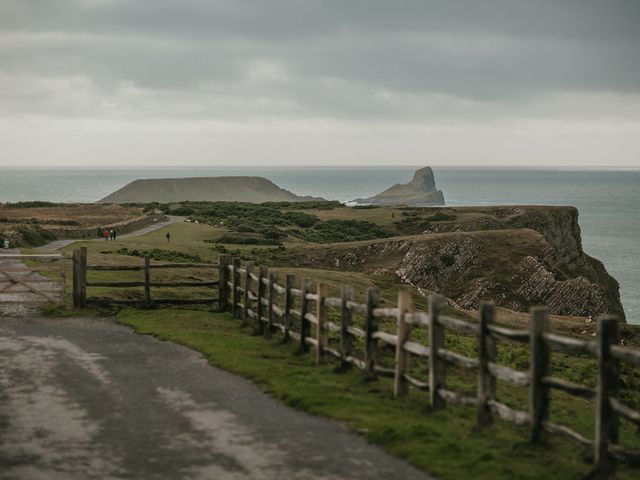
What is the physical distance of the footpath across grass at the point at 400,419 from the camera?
11203 millimetres

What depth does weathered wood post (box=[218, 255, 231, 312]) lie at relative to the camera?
27156 millimetres

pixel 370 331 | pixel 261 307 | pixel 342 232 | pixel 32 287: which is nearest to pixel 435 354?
pixel 370 331

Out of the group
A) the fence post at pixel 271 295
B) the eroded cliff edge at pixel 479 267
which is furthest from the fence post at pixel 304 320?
the eroded cliff edge at pixel 479 267

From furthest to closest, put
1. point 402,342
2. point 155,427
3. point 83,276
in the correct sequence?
point 83,276 < point 402,342 < point 155,427

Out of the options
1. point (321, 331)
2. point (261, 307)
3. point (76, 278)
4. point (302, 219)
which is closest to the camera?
point (321, 331)

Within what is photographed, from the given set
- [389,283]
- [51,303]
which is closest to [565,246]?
[389,283]

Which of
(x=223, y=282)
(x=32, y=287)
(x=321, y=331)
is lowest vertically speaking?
(x=32, y=287)

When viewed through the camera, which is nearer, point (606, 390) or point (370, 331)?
point (606, 390)

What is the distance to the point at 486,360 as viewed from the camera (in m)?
12.8

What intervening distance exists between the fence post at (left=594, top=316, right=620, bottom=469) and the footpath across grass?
0.33 m

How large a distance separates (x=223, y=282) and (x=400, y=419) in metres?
14.5

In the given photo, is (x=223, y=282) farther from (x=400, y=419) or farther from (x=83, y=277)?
(x=400, y=419)

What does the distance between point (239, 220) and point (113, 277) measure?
172ft

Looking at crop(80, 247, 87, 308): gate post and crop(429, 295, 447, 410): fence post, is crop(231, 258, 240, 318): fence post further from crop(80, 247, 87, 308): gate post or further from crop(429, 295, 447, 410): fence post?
crop(429, 295, 447, 410): fence post
